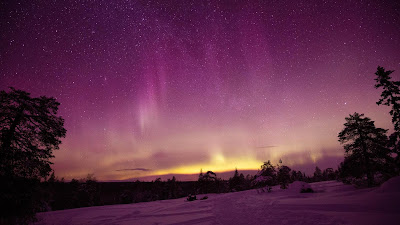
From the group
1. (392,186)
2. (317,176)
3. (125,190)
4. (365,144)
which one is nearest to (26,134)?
(392,186)

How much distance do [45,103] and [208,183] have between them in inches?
2243

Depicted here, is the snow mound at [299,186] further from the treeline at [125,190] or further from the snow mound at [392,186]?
the snow mound at [392,186]

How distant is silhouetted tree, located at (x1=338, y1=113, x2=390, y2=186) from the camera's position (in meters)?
22.8

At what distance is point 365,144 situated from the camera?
23750 millimetres

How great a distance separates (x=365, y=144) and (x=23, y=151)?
1363 inches

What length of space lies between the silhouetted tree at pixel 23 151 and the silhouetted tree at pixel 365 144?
105ft

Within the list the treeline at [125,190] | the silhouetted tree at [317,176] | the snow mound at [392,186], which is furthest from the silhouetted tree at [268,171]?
the silhouetted tree at [317,176]

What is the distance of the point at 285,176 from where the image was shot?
100ft

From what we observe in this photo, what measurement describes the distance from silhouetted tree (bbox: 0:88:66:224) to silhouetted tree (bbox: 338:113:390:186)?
31858 millimetres

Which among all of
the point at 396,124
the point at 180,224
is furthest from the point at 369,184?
the point at 180,224

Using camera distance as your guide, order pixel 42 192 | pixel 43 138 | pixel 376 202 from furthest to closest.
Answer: pixel 43 138, pixel 42 192, pixel 376 202

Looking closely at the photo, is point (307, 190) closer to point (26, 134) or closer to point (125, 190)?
point (26, 134)

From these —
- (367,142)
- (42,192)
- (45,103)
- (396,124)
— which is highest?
(45,103)

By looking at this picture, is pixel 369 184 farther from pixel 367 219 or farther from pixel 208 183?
pixel 208 183
